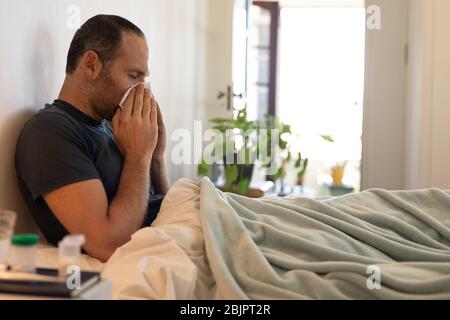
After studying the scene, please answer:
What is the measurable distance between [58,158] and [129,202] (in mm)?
182

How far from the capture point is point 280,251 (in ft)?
3.75

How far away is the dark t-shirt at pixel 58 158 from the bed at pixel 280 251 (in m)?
0.11

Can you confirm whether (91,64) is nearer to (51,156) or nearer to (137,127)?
(137,127)

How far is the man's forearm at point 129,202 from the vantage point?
4.03 ft

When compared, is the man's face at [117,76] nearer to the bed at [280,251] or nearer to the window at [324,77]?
the bed at [280,251]

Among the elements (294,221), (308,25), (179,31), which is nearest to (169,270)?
(294,221)

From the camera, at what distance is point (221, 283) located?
3.25 feet

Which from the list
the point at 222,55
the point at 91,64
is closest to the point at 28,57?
the point at 91,64

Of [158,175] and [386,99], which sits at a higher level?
[386,99]

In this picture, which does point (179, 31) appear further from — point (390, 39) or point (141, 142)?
point (141, 142)

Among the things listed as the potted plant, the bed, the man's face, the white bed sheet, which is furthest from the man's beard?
the potted plant

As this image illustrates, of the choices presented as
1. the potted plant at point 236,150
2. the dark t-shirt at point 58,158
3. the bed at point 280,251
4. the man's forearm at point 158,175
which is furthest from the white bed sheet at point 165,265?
the potted plant at point 236,150

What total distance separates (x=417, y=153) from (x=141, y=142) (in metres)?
2.22

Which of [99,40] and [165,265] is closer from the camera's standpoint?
[165,265]
